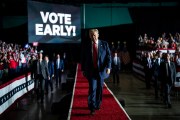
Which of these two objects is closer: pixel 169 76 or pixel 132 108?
pixel 169 76

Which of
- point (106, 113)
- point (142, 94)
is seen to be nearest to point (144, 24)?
point (142, 94)

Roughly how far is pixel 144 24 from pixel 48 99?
21629 millimetres

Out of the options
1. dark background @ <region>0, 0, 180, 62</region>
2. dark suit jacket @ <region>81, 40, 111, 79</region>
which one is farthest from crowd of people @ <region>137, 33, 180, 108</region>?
dark background @ <region>0, 0, 180, 62</region>

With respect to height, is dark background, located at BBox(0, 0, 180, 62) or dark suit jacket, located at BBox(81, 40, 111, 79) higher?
dark background, located at BBox(0, 0, 180, 62)

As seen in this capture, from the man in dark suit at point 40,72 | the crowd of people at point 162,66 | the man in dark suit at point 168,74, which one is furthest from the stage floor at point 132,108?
the man in dark suit at point 168,74

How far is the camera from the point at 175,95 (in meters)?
17.1

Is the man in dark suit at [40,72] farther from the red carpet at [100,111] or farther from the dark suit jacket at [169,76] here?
the dark suit jacket at [169,76]

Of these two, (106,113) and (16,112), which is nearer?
(106,113)

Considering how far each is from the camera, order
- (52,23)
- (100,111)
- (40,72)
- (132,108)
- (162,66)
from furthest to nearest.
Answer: (52,23) < (40,72) < (132,108) < (162,66) < (100,111)

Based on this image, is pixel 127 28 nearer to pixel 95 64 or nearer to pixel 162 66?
pixel 162 66

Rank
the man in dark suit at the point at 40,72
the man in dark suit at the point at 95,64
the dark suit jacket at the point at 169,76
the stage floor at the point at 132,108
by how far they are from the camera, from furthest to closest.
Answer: the man in dark suit at the point at 40,72, the dark suit jacket at the point at 169,76, the stage floor at the point at 132,108, the man in dark suit at the point at 95,64

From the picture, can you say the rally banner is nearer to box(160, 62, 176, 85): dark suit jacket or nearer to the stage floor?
the stage floor

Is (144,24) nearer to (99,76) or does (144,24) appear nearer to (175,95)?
(175,95)

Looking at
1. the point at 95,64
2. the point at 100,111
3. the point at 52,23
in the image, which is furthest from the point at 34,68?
the point at 52,23
